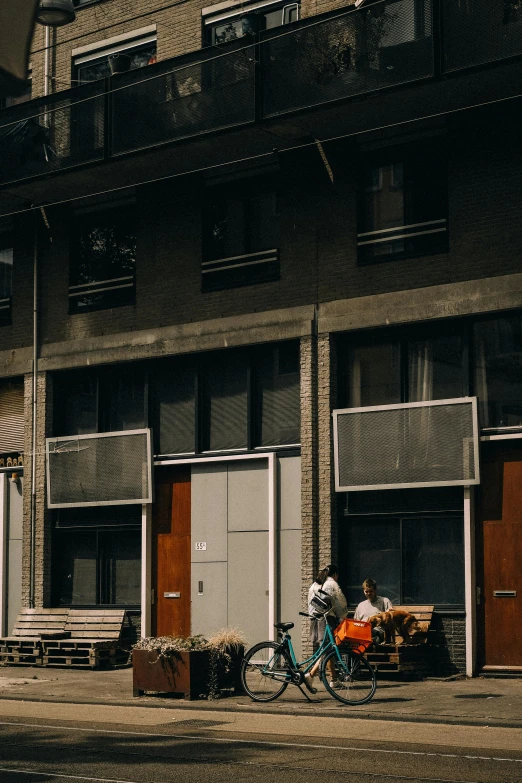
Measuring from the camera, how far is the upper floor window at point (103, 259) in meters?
21.7

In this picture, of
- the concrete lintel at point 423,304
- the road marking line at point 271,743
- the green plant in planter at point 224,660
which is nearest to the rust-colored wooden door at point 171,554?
the concrete lintel at point 423,304

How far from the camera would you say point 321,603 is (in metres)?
15.5

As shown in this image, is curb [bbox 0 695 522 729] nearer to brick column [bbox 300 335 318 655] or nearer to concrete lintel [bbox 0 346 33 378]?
brick column [bbox 300 335 318 655]

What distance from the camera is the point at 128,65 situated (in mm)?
22172

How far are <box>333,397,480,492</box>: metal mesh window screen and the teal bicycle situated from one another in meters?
3.68

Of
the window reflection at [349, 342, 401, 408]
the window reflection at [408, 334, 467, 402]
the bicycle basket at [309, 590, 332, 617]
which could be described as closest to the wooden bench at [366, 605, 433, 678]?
the bicycle basket at [309, 590, 332, 617]

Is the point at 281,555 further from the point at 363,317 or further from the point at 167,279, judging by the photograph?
the point at 167,279

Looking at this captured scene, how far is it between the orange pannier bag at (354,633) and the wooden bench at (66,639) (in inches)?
268

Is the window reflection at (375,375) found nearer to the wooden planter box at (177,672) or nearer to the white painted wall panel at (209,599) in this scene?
the white painted wall panel at (209,599)

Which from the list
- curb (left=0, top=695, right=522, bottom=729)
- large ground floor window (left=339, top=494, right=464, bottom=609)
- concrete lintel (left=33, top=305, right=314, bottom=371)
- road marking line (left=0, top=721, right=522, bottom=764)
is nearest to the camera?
road marking line (left=0, top=721, right=522, bottom=764)

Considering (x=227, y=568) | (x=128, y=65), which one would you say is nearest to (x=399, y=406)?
(x=227, y=568)

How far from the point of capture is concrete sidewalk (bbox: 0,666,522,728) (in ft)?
43.6

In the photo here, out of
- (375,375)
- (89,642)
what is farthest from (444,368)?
(89,642)

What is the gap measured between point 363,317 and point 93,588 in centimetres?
764
